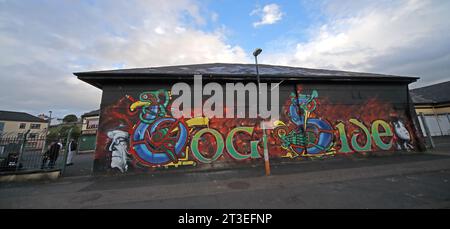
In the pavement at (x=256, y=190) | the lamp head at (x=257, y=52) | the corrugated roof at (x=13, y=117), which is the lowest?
the pavement at (x=256, y=190)

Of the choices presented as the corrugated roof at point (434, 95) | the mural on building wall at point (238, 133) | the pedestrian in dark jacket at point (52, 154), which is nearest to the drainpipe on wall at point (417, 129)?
the mural on building wall at point (238, 133)

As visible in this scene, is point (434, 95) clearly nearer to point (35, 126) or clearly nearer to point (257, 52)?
point (257, 52)

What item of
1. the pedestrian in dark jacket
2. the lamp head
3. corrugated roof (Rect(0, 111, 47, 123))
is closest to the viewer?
the lamp head

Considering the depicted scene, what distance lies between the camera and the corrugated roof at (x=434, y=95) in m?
18.6

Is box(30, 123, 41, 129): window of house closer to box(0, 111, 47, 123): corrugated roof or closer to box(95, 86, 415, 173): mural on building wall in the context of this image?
box(0, 111, 47, 123): corrugated roof

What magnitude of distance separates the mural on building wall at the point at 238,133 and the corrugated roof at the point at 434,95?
52.4ft

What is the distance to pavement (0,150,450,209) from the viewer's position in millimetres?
3898

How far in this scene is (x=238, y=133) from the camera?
8234mm

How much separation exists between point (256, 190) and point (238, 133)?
3.73m

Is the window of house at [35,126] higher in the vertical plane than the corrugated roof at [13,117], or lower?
lower

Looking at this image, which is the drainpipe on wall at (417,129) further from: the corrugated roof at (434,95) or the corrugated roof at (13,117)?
the corrugated roof at (13,117)

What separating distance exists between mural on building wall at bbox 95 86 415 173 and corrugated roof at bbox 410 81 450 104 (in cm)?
1598

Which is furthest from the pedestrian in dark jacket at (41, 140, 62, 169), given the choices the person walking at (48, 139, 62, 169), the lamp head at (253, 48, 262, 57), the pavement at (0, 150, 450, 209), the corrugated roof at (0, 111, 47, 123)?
the corrugated roof at (0, 111, 47, 123)
